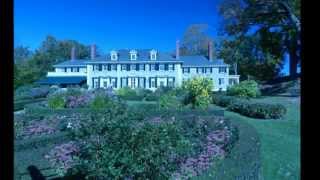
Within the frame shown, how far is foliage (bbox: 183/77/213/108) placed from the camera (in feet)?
82.0

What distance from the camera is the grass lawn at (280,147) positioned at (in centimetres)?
1061

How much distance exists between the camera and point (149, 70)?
53375 mm

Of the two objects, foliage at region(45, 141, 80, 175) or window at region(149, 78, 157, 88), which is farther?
window at region(149, 78, 157, 88)

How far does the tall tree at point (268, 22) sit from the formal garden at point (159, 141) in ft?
29.2

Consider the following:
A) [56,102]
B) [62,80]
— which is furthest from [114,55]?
[56,102]

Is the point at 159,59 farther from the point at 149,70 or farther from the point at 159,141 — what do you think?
the point at 159,141

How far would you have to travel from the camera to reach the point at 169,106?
2453 cm

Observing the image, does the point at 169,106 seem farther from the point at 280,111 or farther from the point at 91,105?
the point at 280,111

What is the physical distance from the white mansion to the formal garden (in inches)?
1016

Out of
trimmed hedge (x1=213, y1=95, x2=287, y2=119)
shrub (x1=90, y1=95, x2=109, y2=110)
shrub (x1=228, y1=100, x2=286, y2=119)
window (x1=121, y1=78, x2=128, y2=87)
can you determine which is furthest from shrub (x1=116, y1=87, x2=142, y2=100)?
shrub (x1=228, y1=100, x2=286, y2=119)

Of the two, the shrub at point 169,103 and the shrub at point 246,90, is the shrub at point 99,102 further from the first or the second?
the shrub at point 246,90

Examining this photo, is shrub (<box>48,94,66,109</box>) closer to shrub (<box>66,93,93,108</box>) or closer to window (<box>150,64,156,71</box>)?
shrub (<box>66,93,93,108</box>)

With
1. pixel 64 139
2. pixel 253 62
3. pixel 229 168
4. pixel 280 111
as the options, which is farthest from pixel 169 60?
pixel 229 168
